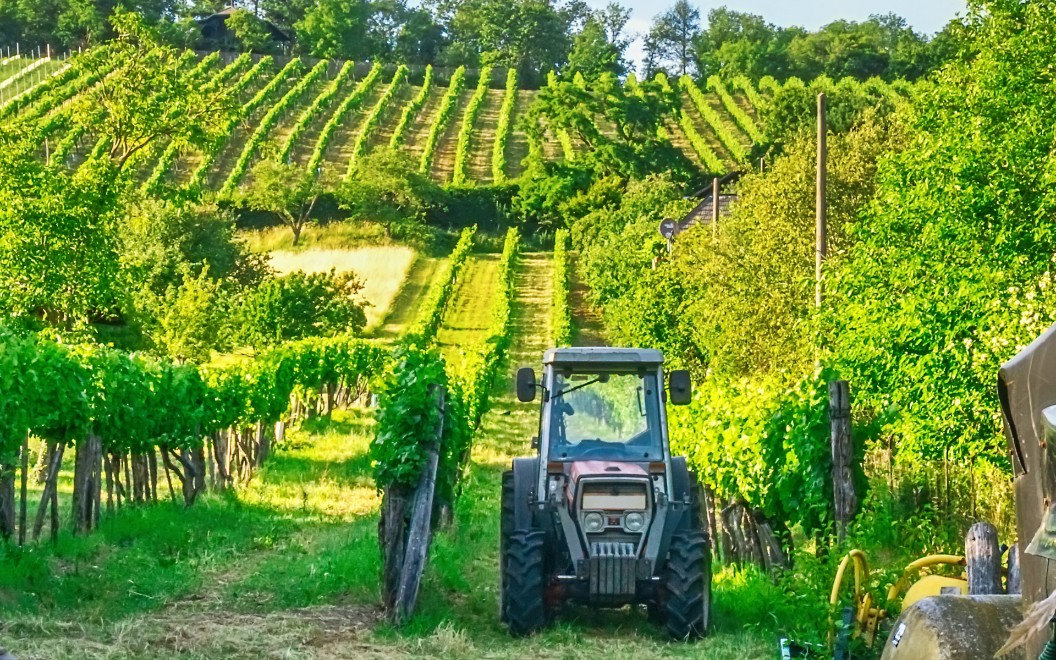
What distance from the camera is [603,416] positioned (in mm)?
10156

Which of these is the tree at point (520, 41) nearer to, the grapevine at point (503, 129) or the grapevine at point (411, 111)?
the grapevine at point (503, 129)

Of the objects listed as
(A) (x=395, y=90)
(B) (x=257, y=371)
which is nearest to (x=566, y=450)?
(B) (x=257, y=371)

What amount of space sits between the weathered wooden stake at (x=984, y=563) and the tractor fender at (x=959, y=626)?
296 cm

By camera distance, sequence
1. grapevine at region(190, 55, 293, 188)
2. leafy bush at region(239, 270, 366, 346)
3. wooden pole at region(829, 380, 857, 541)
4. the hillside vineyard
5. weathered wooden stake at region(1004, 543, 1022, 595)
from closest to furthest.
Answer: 1. weathered wooden stake at region(1004, 543, 1022, 595)
2. wooden pole at region(829, 380, 857, 541)
3. leafy bush at region(239, 270, 366, 346)
4. grapevine at region(190, 55, 293, 188)
5. the hillside vineyard

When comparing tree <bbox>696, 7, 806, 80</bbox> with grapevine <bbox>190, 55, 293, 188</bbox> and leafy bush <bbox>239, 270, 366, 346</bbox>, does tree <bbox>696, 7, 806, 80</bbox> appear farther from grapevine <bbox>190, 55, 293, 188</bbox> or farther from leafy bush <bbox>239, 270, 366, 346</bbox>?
leafy bush <bbox>239, 270, 366, 346</bbox>

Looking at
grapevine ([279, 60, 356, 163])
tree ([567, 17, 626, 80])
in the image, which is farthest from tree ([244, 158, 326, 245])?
tree ([567, 17, 626, 80])

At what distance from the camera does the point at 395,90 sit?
323 ft

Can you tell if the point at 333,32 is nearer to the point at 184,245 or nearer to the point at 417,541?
the point at 184,245

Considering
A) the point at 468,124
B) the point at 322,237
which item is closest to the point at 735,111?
the point at 468,124

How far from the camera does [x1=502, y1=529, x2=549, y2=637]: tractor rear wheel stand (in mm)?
9211

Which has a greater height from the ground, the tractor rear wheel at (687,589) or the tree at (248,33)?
the tree at (248,33)

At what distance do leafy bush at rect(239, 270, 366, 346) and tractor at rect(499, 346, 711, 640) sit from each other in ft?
77.6

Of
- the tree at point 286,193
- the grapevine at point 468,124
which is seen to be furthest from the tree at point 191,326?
the grapevine at point 468,124

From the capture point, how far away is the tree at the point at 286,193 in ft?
206
